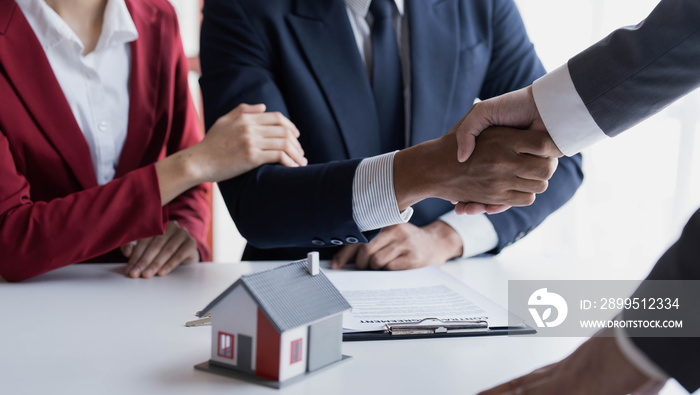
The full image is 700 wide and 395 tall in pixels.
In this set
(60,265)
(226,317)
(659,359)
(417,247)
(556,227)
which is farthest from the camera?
(556,227)

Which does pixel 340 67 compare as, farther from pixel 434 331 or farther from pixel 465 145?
pixel 434 331

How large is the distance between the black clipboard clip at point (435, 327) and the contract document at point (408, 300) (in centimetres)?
2

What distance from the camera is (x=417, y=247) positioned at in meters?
1.44

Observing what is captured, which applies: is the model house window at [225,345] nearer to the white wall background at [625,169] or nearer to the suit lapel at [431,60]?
the suit lapel at [431,60]

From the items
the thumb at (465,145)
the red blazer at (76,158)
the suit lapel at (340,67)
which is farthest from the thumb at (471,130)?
the red blazer at (76,158)

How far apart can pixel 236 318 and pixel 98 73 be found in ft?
3.18

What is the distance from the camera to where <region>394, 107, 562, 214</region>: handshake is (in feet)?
3.88

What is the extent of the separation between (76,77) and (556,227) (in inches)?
96.3

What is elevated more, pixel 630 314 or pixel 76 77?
pixel 76 77

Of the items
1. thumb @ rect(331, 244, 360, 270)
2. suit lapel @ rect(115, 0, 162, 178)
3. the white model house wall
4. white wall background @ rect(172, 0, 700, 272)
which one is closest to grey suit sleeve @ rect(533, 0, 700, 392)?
thumb @ rect(331, 244, 360, 270)

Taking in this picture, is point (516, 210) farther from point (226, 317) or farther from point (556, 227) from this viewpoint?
point (556, 227)

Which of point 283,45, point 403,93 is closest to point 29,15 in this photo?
point 283,45

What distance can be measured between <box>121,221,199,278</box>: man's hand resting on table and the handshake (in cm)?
52

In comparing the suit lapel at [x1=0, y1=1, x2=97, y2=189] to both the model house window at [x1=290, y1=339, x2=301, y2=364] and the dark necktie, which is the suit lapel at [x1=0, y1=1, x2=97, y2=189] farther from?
the model house window at [x1=290, y1=339, x2=301, y2=364]
